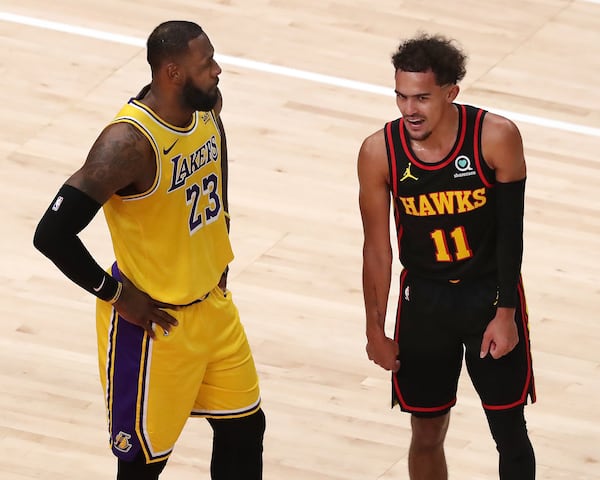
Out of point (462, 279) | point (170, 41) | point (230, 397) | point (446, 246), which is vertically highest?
point (170, 41)

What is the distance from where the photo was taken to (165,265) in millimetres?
5453

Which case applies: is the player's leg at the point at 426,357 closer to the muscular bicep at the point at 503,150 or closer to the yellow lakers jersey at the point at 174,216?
the muscular bicep at the point at 503,150

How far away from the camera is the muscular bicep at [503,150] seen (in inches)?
212

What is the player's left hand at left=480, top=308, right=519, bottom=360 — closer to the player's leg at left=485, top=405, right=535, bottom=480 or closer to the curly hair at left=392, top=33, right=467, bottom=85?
the player's leg at left=485, top=405, right=535, bottom=480

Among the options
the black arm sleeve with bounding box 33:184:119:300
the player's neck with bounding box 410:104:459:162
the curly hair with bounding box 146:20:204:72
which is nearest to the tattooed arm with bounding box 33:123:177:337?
the black arm sleeve with bounding box 33:184:119:300

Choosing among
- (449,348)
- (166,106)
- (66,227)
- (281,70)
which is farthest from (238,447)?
(281,70)

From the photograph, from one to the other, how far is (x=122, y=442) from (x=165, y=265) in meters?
0.67

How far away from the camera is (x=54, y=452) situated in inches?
266

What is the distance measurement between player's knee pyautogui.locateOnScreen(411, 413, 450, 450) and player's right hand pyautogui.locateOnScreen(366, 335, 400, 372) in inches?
11.5

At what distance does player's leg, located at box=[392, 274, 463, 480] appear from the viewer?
570cm

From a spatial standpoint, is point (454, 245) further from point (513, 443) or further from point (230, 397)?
point (230, 397)

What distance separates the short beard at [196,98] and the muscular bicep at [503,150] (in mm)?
945

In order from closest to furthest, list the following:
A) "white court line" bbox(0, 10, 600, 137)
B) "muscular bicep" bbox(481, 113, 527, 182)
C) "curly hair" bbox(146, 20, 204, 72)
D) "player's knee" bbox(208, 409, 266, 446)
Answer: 1. "curly hair" bbox(146, 20, 204, 72)
2. "muscular bicep" bbox(481, 113, 527, 182)
3. "player's knee" bbox(208, 409, 266, 446)
4. "white court line" bbox(0, 10, 600, 137)

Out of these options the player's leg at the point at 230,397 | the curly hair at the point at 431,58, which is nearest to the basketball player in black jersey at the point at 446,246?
the curly hair at the point at 431,58
